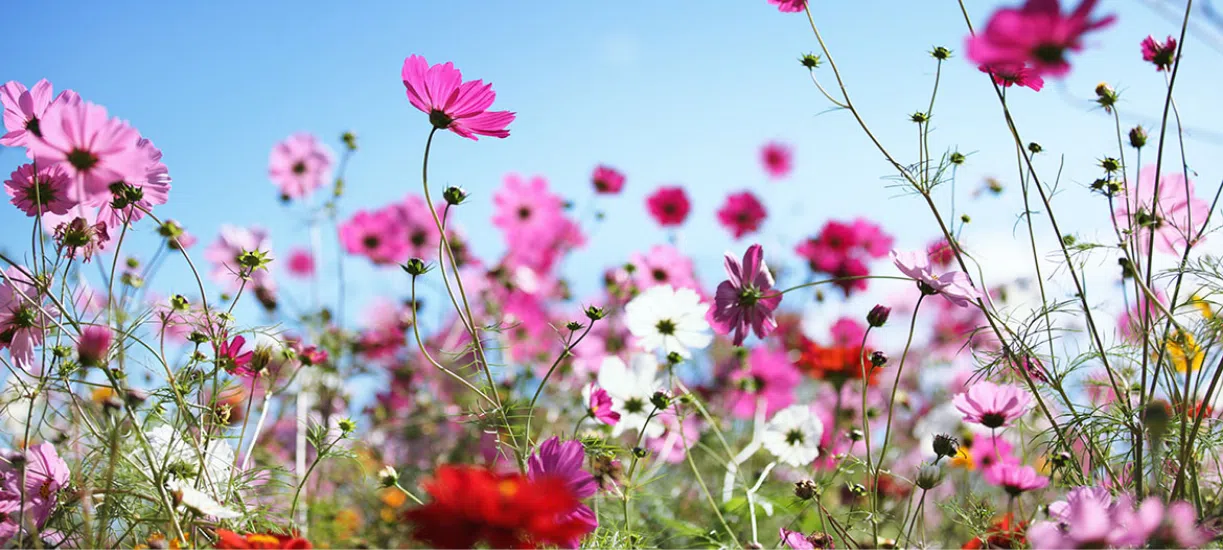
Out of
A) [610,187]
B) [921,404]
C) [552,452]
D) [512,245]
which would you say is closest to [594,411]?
[552,452]

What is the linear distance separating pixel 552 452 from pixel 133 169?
1.19 feet

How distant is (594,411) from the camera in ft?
2.88

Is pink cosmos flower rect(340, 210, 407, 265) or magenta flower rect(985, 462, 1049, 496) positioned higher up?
pink cosmos flower rect(340, 210, 407, 265)

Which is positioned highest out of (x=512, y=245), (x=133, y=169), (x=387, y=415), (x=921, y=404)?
(x=512, y=245)

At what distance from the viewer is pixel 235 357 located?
30.9 inches

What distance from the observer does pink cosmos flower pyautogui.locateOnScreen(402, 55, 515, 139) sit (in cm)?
66

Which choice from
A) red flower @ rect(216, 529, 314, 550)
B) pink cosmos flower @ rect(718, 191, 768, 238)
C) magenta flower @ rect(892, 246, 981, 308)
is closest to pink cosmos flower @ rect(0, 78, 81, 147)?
red flower @ rect(216, 529, 314, 550)

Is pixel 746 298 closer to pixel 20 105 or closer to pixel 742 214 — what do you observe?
pixel 20 105

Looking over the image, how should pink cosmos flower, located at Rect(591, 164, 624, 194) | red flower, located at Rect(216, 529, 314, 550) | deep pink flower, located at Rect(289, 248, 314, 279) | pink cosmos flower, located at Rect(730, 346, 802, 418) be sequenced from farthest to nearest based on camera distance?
deep pink flower, located at Rect(289, 248, 314, 279)
pink cosmos flower, located at Rect(591, 164, 624, 194)
pink cosmos flower, located at Rect(730, 346, 802, 418)
red flower, located at Rect(216, 529, 314, 550)

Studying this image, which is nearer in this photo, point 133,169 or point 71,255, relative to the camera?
point 133,169

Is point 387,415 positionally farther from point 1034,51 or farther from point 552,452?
point 1034,51

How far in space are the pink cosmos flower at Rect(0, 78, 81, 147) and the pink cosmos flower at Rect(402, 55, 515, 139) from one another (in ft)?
0.93

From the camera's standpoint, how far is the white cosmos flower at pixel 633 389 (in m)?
1.05

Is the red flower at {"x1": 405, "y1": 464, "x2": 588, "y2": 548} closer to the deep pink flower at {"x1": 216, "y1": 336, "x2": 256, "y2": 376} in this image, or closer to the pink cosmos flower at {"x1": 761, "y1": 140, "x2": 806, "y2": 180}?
the deep pink flower at {"x1": 216, "y1": 336, "x2": 256, "y2": 376}
